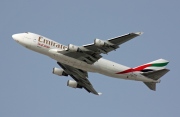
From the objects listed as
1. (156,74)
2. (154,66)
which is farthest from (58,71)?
(156,74)

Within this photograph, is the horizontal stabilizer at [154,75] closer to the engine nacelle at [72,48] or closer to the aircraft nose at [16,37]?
the engine nacelle at [72,48]

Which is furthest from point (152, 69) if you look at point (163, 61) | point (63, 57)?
point (63, 57)

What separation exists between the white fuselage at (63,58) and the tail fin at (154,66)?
1429 mm

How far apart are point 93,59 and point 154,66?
1141 centimetres

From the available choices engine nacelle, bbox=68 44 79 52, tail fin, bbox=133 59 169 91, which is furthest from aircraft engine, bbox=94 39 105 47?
tail fin, bbox=133 59 169 91

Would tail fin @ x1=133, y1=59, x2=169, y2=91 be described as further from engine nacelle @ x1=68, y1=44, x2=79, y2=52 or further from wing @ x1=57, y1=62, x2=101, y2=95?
engine nacelle @ x1=68, y1=44, x2=79, y2=52

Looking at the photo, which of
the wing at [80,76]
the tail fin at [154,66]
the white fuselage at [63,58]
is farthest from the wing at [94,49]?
the tail fin at [154,66]

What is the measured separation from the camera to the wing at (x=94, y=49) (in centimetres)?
5923

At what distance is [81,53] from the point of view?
6341cm

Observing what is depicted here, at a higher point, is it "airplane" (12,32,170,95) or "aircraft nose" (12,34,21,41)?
"aircraft nose" (12,34,21,41)

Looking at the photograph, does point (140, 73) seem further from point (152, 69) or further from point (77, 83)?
point (77, 83)

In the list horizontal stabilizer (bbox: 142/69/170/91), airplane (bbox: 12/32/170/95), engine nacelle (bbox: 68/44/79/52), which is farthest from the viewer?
horizontal stabilizer (bbox: 142/69/170/91)

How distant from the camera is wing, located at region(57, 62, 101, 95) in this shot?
72.5 metres

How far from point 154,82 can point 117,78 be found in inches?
231
